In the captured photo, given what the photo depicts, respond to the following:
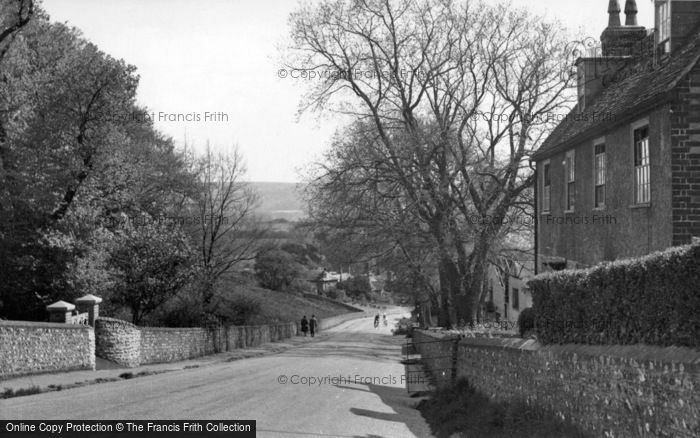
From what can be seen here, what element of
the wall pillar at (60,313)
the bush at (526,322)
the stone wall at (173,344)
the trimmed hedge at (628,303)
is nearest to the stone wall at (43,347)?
the wall pillar at (60,313)

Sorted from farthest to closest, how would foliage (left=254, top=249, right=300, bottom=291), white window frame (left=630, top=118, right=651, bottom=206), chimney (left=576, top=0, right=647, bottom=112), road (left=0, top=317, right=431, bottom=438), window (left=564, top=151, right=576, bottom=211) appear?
foliage (left=254, top=249, right=300, bottom=291) < chimney (left=576, top=0, right=647, bottom=112) < window (left=564, top=151, right=576, bottom=211) < white window frame (left=630, top=118, right=651, bottom=206) < road (left=0, top=317, right=431, bottom=438)

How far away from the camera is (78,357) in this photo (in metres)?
23.4

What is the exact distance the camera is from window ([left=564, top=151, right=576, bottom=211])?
76.2 feet

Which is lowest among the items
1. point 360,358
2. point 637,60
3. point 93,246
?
point 360,358

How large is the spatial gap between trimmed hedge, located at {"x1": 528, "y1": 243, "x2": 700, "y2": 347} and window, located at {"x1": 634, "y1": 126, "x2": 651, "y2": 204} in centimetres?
549

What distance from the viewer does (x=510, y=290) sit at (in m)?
61.0

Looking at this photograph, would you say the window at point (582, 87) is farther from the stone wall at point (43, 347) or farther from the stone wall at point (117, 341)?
the stone wall at point (43, 347)

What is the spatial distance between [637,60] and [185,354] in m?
21.5

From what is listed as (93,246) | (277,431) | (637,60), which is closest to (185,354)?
(93,246)

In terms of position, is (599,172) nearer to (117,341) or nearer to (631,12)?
(631,12)

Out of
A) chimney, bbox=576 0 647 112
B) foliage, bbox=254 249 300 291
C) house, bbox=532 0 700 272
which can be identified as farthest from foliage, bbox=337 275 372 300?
chimney, bbox=576 0 647 112

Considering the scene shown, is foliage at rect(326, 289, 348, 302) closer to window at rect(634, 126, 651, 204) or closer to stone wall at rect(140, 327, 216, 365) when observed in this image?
stone wall at rect(140, 327, 216, 365)

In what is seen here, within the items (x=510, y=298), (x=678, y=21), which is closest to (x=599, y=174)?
(x=678, y=21)

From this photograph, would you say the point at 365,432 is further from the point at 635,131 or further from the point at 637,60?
the point at 637,60
